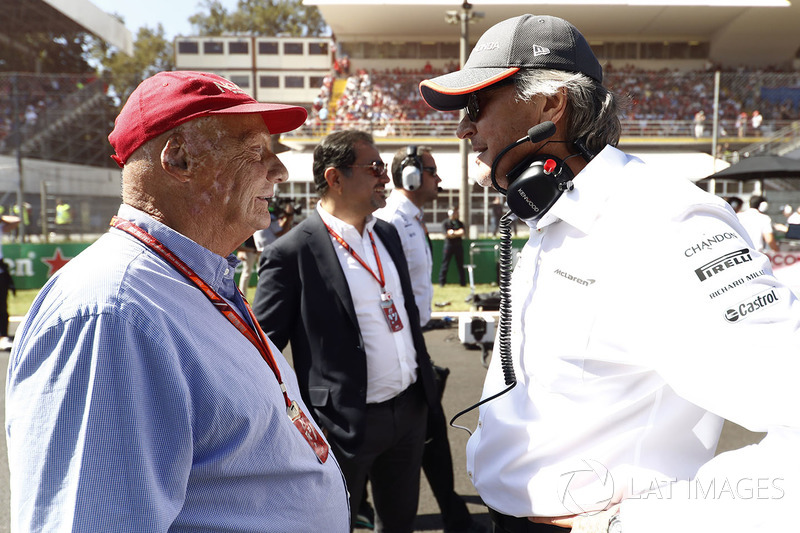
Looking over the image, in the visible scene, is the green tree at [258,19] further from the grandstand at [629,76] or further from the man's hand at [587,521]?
the man's hand at [587,521]

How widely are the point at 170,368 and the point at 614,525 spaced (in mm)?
910

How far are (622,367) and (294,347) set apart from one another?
5.87 ft

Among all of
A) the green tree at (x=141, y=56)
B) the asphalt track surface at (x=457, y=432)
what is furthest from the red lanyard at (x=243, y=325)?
the green tree at (x=141, y=56)

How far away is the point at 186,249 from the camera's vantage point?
4.35ft

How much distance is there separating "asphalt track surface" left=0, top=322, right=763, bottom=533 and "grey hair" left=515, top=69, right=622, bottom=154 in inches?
99.9

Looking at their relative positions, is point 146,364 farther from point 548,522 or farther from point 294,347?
point 294,347

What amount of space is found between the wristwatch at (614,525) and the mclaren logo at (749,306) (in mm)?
458

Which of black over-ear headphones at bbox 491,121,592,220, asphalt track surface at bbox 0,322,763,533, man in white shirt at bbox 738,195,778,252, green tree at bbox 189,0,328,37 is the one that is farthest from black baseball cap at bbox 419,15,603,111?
green tree at bbox 189,0,328,37

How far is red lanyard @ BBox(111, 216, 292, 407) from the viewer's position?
127cm

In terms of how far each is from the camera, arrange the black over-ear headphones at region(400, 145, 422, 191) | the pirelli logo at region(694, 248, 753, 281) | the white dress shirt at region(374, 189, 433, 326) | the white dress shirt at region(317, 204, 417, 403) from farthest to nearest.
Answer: the black over-ear headphones at region(400, 145, 422, 191), the white dress shirt at region(374, 189, 433, 326), the white dress shirt at region(317, 204, 417, 403), the pirelli logo at region(694, 248, 753, 281)

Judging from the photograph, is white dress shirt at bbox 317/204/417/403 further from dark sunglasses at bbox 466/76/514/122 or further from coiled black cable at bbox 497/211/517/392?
dark sunglasses at bbox 466/76/514/122

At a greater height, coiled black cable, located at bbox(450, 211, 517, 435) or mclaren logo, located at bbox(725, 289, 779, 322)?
mclaren logo, located at bbox(725, 289, 779, 322)

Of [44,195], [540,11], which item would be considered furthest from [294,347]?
[540,11]

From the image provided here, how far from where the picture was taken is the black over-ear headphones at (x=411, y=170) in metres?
5.21
